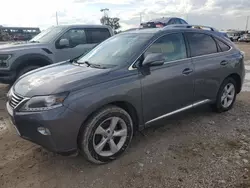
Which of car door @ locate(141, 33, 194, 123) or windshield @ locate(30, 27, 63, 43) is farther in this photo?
windshield @ locate(30, 27, 63, 43)

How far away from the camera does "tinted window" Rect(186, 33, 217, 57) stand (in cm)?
414

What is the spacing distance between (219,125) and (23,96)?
328 cm

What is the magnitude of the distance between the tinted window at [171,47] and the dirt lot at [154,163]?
1.26 meters

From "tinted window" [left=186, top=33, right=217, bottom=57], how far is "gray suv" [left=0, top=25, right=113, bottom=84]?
2.41m

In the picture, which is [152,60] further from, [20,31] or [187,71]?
[20,31]

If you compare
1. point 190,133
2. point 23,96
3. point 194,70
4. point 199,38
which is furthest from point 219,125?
point 23,96

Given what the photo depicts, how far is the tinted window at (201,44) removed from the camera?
414 centimetres

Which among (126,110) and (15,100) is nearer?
(15,100)

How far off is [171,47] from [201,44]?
0.77 meters

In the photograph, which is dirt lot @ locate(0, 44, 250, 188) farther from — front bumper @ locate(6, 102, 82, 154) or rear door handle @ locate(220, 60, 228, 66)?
rear door handle @ locate(220, 60, 228, 66)

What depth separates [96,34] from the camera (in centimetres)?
766

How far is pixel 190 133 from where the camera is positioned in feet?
13.3


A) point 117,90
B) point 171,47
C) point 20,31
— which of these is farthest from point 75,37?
point 20,31

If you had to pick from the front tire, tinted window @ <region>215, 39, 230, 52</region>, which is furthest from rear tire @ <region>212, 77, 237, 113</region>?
the front tire
